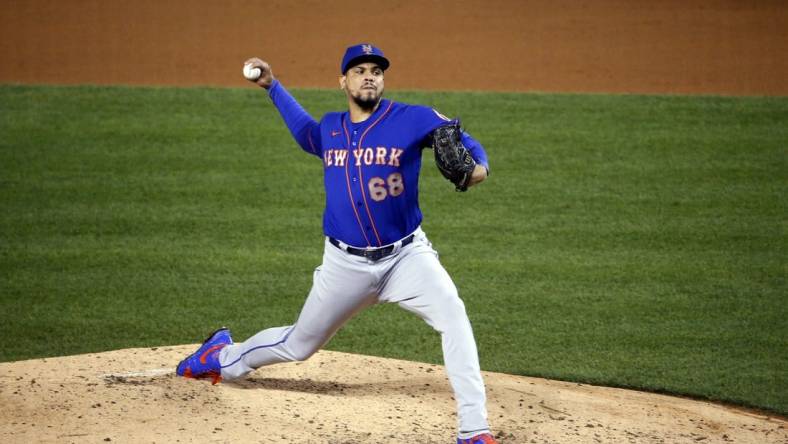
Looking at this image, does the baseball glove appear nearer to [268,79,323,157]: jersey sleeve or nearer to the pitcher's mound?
[268,79,323,157]: jersey sleeve

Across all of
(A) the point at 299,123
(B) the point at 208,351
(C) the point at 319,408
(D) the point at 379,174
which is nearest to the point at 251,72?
(A) the point at 299,123

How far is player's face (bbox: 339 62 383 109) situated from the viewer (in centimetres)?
463

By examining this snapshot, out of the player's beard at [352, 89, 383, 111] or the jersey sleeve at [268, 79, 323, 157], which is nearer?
the player's beard at [352, 89, 383, 111]

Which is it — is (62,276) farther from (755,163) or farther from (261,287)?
(755,163)

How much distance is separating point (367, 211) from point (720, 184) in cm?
504

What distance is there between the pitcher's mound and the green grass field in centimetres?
56

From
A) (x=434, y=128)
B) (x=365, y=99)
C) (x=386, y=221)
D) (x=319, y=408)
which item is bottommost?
(x=319, y=408)

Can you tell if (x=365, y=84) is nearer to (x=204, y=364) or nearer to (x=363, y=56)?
(x=363, y=56)

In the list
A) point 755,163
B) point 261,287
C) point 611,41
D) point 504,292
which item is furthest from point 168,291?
point 611,41

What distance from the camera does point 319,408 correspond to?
15.9ft

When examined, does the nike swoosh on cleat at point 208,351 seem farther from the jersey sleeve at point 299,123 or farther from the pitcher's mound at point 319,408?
the jersey sleeve at point 299,123

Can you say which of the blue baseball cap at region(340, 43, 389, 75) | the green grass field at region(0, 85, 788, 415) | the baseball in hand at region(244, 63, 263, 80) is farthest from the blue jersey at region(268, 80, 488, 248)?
the green grass field at region(0, 85, 788, 415)

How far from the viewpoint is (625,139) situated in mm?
9555

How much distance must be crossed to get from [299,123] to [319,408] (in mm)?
1306
